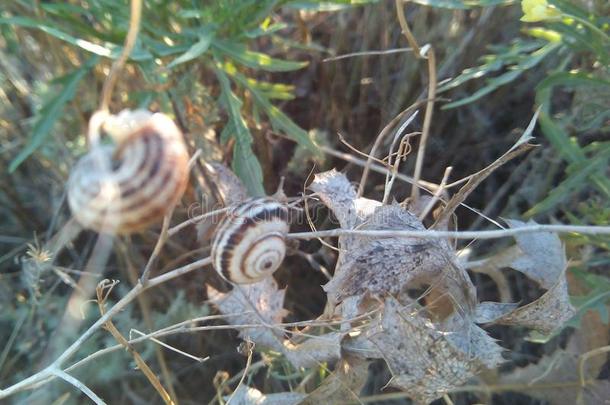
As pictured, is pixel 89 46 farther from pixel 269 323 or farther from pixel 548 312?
pixel 548 312

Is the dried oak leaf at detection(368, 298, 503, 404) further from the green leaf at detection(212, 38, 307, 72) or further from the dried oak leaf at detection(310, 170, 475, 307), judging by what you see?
the green leaf at detection(212, 38, 307, 72)

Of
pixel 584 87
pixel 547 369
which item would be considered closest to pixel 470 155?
pixel 584 87

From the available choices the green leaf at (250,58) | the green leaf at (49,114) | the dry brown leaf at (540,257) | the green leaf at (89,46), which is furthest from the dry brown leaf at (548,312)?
the green leaf at (49,114)

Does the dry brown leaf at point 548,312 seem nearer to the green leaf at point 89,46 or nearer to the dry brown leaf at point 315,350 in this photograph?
the dry brown leaf at point 315,350

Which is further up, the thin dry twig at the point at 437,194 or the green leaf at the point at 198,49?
the green leaf at the point at 198,49

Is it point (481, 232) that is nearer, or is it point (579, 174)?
point (481, 232)

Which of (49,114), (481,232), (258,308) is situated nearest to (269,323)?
(258,308)
